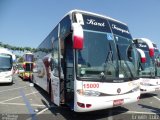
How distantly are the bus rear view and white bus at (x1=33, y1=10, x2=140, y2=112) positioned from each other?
12.9 m

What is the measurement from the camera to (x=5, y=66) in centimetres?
2109

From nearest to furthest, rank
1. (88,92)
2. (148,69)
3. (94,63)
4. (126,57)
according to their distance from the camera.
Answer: (88,92), (94,63), (126,57), (148,69)

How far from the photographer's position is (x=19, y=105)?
10.9 m

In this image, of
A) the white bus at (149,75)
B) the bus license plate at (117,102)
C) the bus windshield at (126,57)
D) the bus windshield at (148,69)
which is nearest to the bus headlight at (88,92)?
the bus license plate at (117,102)

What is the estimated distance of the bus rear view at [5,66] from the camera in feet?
68.6

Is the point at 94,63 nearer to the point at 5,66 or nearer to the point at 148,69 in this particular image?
the point at 148,69

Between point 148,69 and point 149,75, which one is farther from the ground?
point 148,69

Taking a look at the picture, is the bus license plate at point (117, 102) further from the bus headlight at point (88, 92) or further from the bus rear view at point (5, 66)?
the bus rear view at point (5, 66)

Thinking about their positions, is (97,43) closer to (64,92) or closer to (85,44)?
(85,44)

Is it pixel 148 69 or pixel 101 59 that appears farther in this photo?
pixel 148 69

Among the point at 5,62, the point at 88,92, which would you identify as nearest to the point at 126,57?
the point at 88,92

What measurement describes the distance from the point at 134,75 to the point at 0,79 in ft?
49.9

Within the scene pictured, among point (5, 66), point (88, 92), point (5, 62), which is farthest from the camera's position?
point (5, 62)

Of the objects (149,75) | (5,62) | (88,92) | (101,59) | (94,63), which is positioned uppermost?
(5,62)
